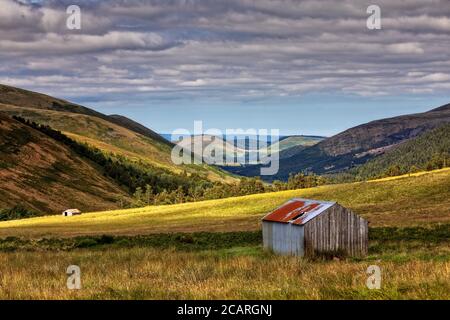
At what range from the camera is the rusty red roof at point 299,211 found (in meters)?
38.7

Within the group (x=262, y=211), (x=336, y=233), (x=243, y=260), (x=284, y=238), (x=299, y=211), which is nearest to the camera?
(x=243, y=260)

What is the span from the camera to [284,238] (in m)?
39.6

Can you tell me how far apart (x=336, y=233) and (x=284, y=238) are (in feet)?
11.4

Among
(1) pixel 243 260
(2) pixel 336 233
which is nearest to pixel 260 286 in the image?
(1) pixel 243 260

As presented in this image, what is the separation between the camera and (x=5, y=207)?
16700cm

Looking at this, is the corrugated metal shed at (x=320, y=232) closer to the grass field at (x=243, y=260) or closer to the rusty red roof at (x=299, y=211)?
the rusty red roof at (x=299, y=211)

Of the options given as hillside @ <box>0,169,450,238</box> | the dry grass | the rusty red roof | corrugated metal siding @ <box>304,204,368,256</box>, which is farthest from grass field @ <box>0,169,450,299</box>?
the rusty red roof

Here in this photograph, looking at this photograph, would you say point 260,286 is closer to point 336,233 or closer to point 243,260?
point 243,260

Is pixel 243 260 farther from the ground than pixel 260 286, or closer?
closer

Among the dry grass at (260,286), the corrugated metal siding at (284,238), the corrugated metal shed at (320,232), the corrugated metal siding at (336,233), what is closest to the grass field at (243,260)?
the dry grass at (260,286)

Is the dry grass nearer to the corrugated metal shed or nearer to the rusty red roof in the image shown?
the corrugated metal shed
